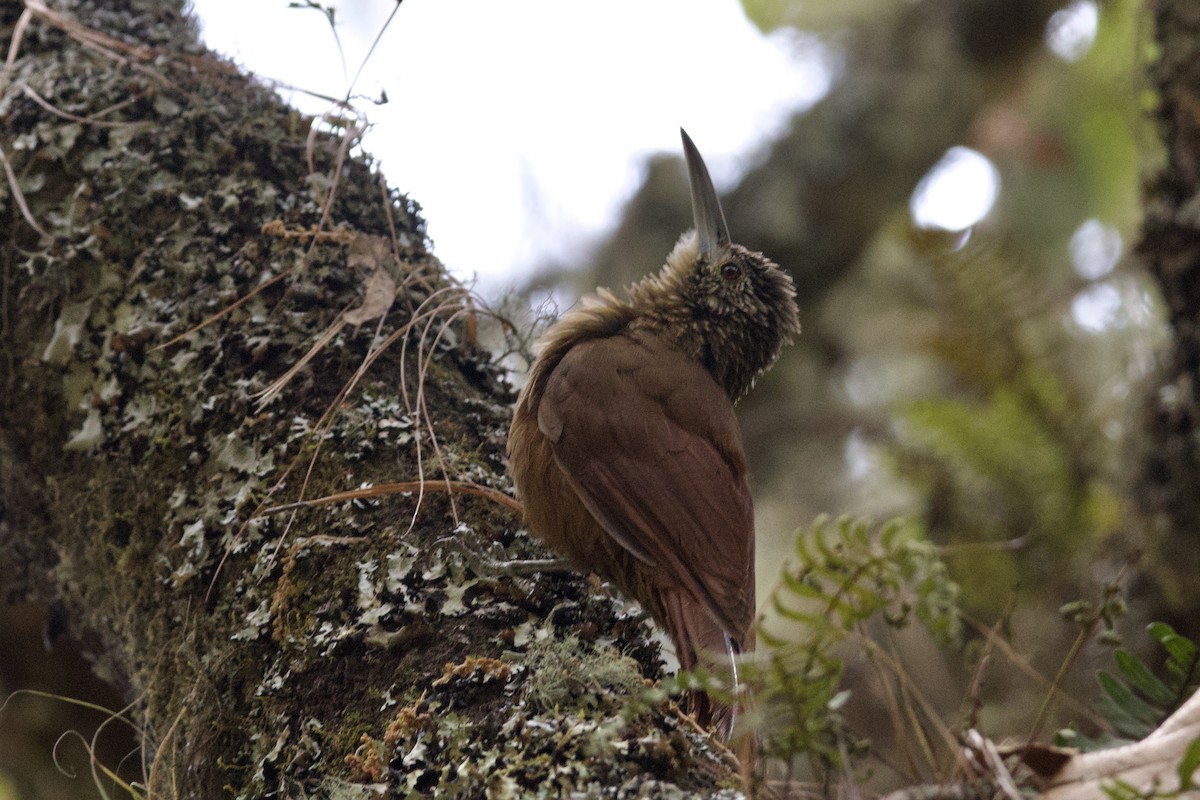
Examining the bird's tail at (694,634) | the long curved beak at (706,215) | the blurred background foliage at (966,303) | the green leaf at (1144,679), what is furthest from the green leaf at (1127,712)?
the blurred background foliage at (966,303)

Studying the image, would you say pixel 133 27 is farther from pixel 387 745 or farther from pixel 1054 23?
pixel 1054 23

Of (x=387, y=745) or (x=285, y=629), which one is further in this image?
(x=285, y=629)

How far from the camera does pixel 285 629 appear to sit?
5.47 feet

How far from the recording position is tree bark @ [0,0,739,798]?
58.7 inches

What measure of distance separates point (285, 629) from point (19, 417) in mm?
975

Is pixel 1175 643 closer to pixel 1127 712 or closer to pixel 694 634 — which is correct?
pixel 1127 712

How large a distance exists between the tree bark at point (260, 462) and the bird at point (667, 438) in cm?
13

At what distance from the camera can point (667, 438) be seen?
2.28 meters

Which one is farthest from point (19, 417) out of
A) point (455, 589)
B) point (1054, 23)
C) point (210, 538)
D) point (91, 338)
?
point (1054, 23)

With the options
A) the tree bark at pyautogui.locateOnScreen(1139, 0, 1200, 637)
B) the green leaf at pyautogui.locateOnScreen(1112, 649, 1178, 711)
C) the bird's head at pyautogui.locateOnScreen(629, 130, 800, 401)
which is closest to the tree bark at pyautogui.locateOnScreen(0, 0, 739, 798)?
the bird's head at pyautogui.locateOnScreen(629, 130, 800, 401)

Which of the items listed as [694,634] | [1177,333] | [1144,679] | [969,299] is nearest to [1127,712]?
[1144,679]

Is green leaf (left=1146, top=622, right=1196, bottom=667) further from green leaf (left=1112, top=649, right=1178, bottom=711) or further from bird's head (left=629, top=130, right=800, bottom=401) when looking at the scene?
bird's head (left=629, top=130, right=800, bottom=401)

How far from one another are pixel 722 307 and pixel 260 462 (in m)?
1.29

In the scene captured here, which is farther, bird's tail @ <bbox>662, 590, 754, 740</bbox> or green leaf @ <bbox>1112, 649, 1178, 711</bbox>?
bird's tail @ <bbox>662, 590, 754, 740</bbox>
